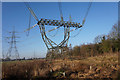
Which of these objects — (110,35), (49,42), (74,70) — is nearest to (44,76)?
(74,70)

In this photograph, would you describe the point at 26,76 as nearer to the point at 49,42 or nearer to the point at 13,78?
the point at 13,78

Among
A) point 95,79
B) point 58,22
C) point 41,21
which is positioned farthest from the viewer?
point 58,22

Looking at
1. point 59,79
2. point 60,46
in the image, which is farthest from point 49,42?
point 59,79

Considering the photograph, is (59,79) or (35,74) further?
(35,74)

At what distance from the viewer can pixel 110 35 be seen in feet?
44.4

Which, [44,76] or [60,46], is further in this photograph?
[60,46]

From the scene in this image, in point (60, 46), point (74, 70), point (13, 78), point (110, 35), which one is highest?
point (110, 35)

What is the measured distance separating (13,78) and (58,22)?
4.57 m

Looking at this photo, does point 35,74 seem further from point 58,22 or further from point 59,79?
point 58,22

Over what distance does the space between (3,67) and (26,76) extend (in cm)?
90

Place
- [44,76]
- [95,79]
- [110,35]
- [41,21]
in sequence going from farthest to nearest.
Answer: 1. [110,35]
2. [41,21]
3. [44,76]
4. [95,79]

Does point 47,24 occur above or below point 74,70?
above

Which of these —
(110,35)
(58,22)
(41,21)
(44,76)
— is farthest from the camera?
(110,35)

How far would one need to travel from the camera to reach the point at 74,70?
3297mm
